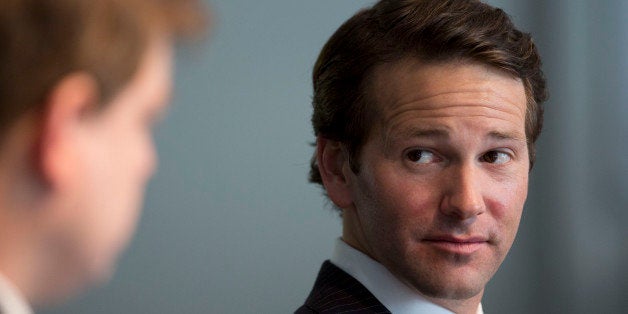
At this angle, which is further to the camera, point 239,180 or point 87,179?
point 239,180

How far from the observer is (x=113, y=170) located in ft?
1.84

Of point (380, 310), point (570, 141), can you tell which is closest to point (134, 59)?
point (380, 310)

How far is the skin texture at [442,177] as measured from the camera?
50.4 inches

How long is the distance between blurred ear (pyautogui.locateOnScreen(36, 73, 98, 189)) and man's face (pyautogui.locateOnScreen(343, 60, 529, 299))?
80cm

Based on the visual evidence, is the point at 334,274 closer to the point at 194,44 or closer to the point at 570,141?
the point at 194,44

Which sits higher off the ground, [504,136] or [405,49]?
[405,49]

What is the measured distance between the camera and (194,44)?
0.60m

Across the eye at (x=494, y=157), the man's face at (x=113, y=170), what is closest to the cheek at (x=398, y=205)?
the eye at (x=494, y=157)

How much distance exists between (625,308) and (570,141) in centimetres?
51

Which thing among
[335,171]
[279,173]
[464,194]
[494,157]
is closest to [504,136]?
[494,157]

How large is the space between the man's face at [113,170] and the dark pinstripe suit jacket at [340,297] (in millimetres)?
767

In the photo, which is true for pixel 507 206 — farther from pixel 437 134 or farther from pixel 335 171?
pixel 335 171

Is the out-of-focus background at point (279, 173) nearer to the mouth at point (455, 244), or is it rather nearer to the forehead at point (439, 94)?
the forehead at point (439, 94)

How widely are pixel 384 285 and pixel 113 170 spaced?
0.83m
